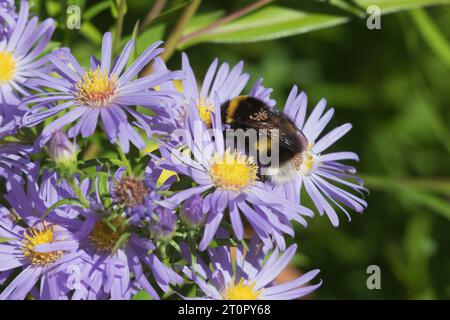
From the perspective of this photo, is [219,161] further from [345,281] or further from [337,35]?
[337,35]

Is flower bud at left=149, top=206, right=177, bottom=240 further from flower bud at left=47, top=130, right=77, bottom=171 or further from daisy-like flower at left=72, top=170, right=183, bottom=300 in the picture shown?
flower bud at left=47, top=130, right=77, bottom=171

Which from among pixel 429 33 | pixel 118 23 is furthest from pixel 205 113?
pixel 429 33

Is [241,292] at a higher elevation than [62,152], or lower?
lower

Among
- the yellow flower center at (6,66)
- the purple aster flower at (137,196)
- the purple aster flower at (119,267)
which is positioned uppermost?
the yellow flower center at (6,66)

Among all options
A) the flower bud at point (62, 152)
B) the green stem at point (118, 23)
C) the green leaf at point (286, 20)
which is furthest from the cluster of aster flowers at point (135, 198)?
the green leaf at point (286, 20)

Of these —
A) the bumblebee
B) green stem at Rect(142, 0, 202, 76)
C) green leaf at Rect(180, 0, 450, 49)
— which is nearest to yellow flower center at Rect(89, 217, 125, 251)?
the bumblebee

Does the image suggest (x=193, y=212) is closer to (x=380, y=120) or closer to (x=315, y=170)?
(x=315, y=170)

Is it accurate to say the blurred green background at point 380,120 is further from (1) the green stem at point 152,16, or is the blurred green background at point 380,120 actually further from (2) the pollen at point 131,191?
(2) the pollen at point 131,191
